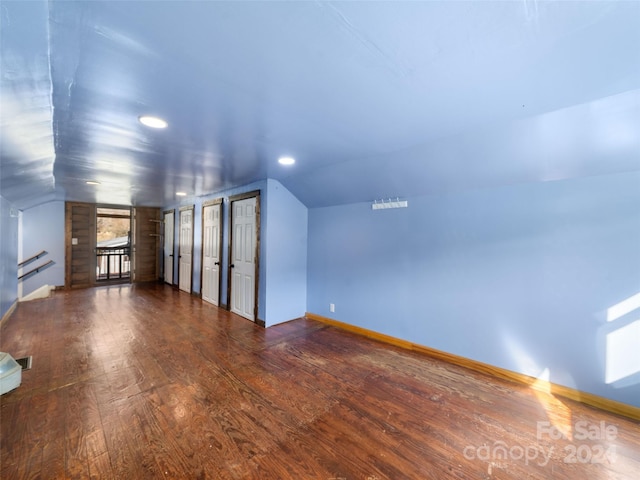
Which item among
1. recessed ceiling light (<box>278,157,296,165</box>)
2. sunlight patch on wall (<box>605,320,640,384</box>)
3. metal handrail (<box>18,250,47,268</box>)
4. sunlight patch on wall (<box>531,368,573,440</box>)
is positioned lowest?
sunlight patch on wall (<box>531,368,573,440</box>)

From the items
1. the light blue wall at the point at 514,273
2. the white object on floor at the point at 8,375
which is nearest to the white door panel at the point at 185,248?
the white object on floor at the point at 8,375

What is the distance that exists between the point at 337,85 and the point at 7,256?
18.8 ft

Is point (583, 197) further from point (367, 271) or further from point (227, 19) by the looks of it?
point (227, 19)

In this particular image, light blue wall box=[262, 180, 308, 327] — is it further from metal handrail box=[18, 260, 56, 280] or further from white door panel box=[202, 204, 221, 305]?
metal handrail box=[18, 260, 56, 280]

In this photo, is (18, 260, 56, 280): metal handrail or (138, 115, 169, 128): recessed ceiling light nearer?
(138, 115, 169, 128): recessed ceiling light

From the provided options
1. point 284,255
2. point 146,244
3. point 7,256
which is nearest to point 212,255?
point 284,255

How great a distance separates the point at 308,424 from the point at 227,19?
93.5 inches

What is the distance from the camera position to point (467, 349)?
9.13 feet

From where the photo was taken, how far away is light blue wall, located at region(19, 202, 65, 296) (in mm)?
5684

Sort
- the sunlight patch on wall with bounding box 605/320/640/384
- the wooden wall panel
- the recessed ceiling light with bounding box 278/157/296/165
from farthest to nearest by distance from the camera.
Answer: the wooden wall panel < the recessed ceiling light with bounding box 278/157/296/165 < the sunlight patch on wall with bounding box 605/320/640/384

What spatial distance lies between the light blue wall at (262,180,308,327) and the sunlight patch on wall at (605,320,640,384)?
3505 mm

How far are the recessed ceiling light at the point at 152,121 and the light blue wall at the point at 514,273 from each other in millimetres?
2522

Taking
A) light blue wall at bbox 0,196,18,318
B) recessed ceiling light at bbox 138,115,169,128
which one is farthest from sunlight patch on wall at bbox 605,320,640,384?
light blue wall at bbox 0,196,18,318

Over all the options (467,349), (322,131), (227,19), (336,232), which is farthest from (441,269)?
(227,19)
